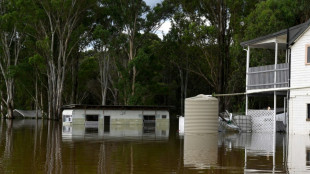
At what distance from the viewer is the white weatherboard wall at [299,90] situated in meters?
29.6

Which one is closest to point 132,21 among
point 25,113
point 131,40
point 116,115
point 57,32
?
point 131,40

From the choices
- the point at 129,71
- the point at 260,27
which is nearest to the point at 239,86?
the point at 260,27

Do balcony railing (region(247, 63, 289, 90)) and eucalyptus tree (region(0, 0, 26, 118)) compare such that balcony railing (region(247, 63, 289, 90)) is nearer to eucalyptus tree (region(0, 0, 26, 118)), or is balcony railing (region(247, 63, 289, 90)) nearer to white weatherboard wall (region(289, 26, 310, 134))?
white weatherboard wall (region(289, 26, 310, 134))

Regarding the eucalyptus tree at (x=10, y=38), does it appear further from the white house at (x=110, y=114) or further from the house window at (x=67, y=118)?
the house window at (x=67, y=118)

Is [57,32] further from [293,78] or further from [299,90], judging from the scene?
[299,90]

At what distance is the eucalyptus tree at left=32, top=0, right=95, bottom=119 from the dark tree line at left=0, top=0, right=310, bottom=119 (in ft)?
0.39

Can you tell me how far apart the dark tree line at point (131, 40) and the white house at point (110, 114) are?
23.0 ft

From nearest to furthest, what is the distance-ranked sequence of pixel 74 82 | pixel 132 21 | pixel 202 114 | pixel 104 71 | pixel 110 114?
1. pixel 202 114
2. pixel 110 114
3. pixel 132 21
4. pixel 104 71
5. pixel 74 82

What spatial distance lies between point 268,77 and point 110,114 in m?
21.2

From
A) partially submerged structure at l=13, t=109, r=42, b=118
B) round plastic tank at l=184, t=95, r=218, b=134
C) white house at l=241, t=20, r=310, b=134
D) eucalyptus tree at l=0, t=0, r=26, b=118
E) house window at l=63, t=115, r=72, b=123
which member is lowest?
partially submerged structure at l=13, t=109, r=42, b=118

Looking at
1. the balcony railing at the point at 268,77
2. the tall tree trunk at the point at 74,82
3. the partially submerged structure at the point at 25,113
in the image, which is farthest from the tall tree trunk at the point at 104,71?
the balcony railing at the point at 268,77

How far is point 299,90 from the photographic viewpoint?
29891 mm

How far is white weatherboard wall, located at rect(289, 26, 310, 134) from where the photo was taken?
97.1 ft

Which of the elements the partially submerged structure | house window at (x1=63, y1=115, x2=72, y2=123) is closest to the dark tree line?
the partially submerged structure
